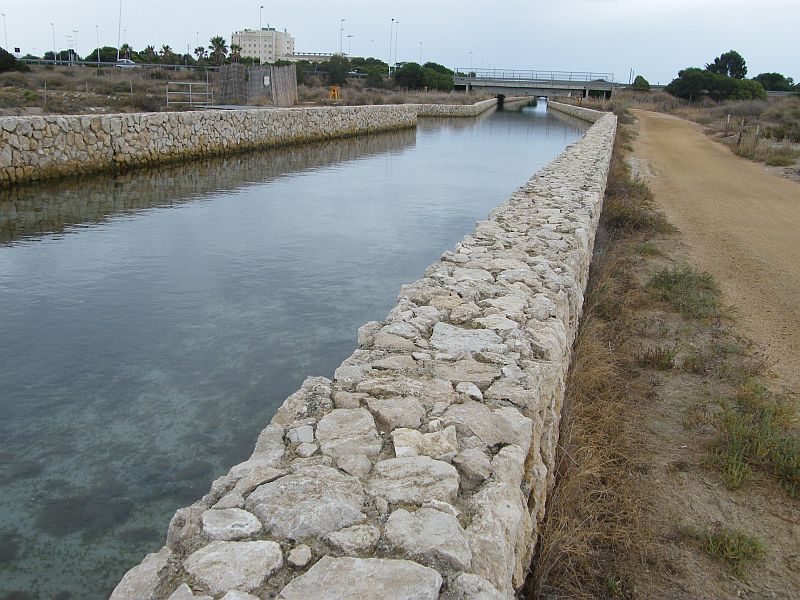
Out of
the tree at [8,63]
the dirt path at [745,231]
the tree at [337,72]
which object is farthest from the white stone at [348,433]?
the tree at [337,72]

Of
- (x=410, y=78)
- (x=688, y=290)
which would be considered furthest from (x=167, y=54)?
(x=688, y=290)

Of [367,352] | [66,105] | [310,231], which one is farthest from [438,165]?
[367,352]

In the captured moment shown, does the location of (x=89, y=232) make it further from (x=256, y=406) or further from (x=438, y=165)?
(x=438, y=165)

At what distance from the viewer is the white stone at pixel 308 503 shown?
8.13 feet

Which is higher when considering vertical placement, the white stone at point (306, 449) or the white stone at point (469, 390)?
the white stone at point (469, 390)

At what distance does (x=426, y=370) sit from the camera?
3.85 meters

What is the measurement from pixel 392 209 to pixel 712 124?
33.3 meters

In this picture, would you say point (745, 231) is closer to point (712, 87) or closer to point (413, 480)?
point (413, 480)

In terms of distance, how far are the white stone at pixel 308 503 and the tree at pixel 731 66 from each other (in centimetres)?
9053

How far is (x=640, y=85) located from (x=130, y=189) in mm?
80803

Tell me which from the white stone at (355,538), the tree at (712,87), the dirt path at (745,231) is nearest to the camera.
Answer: the white stone at (355,538)

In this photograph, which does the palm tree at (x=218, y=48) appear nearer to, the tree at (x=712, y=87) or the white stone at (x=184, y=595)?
the tree at (x=712, y=87)

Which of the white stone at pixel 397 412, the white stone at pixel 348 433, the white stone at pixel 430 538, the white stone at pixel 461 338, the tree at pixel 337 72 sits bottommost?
the white stone at pixel 430 538

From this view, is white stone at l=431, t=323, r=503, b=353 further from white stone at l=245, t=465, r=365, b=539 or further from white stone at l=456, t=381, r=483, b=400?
white stone at l=245, t=465, r=365, b=539
